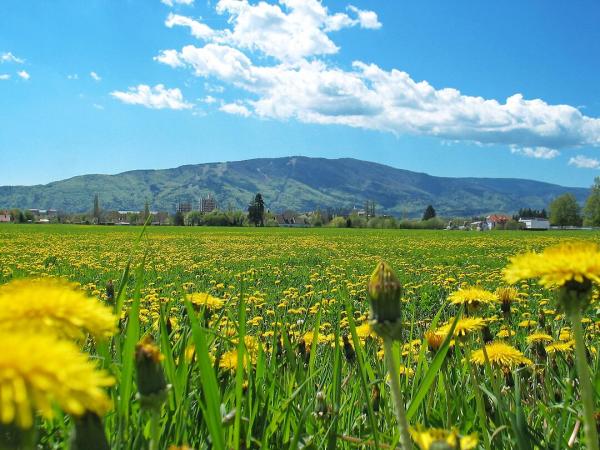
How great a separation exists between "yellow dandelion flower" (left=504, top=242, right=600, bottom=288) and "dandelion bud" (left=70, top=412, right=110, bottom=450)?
1041 mm

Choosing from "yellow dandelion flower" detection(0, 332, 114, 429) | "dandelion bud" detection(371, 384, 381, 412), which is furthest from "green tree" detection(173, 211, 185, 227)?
"yellow dandelion flower" detection(0, 332, 114, 429)

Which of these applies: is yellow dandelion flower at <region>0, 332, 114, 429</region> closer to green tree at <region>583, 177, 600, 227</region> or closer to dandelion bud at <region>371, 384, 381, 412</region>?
dandelion bud at <region>371, 384, 381, 412</region>

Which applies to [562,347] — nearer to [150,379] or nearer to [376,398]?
[376,398]

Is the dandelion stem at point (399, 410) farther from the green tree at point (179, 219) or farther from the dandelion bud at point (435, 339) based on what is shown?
the green tree at point (179, 219)

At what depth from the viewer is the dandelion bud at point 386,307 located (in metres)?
1.23

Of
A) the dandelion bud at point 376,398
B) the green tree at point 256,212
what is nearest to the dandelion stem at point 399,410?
the dandelion bud at point 376,398

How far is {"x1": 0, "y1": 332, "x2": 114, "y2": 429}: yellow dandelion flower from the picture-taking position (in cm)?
62

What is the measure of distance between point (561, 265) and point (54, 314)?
1128 mm

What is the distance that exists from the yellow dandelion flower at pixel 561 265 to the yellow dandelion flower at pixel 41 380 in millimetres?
1045

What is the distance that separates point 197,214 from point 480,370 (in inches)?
6227

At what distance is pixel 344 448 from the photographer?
1.97 metres

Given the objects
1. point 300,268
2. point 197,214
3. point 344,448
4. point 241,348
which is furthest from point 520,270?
point 197,214

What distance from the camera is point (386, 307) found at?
4.10 ft

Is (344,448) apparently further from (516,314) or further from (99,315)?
(516,314)
